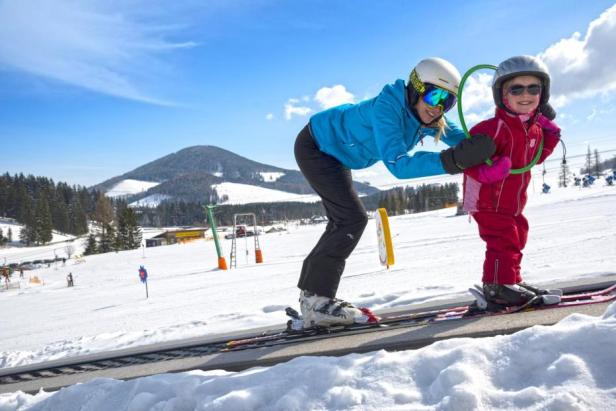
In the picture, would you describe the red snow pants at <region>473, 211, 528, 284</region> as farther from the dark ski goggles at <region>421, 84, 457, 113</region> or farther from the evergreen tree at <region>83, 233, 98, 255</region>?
the evergreen tree at <region>83, 233, 98, 255</region>

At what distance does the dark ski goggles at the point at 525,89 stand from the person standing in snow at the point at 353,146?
0.38 metres

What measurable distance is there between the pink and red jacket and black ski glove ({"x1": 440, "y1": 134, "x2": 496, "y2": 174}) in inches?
14.3

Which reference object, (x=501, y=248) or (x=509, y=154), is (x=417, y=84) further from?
(x=501, y=248)

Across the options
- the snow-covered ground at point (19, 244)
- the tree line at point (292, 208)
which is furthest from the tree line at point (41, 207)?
the tree line at point (292, 208)

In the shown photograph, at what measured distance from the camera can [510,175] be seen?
9.67ft

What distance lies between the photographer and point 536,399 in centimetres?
140

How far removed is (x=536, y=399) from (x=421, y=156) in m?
1.47

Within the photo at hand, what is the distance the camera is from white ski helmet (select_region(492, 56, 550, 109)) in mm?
2672

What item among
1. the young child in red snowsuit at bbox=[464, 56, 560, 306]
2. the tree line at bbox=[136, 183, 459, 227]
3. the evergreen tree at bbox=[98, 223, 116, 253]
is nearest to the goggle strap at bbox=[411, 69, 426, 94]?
the young child in red snowsuit at bbox=[464, 56, 560, 306]

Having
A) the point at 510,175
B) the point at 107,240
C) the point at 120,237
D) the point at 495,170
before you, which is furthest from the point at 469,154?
the point at 107,240

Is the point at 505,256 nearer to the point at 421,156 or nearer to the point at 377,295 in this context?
the point at 421,156

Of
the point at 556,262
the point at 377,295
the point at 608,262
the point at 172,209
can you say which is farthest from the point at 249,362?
the point at 172,209

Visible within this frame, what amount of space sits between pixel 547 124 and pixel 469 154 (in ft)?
3.63

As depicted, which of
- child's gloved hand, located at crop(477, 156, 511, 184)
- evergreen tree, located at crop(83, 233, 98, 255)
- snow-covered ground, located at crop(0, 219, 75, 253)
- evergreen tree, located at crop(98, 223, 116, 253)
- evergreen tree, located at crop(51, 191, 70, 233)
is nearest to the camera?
child's gloved hand, located at crop(477, 156, 511, 184)
